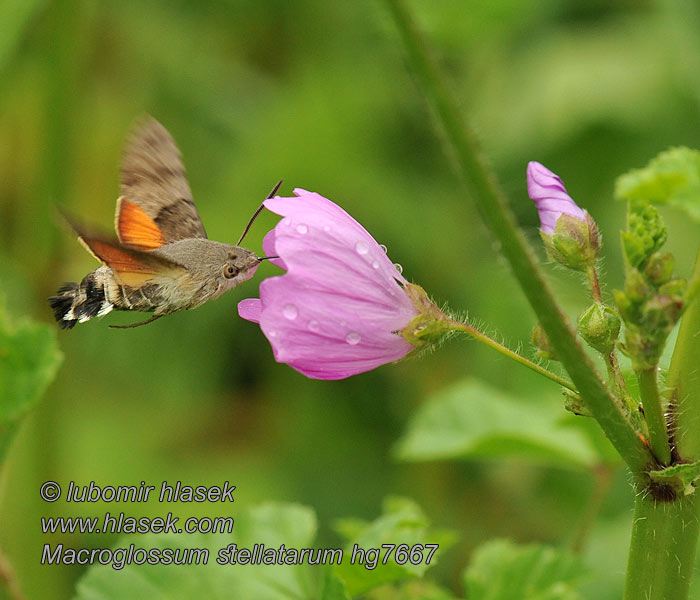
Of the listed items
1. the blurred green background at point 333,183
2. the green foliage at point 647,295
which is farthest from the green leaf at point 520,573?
the blurred green background at point 333,183

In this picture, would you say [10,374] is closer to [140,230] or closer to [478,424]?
[140,230]

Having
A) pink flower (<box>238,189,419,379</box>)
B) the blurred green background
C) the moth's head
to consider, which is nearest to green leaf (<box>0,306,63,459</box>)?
the moth's head

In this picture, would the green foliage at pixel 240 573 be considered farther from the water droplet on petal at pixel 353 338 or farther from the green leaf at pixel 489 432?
the green leaf at pixel 489 432

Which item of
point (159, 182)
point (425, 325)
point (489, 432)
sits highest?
point (159, 182)

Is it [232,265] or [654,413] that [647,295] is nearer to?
[654,413]

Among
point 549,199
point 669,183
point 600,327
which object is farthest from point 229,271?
point 669,183

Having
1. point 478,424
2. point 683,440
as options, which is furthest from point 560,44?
point 683,440
